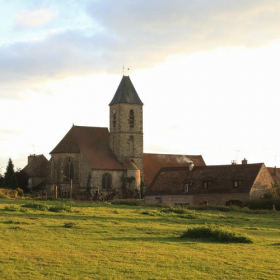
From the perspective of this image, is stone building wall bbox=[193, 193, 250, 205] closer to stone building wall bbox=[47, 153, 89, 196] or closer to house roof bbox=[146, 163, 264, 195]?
house roof bbox=[146, 163, 264, 195]

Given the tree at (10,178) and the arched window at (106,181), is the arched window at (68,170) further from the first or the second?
the tree at (10,178)

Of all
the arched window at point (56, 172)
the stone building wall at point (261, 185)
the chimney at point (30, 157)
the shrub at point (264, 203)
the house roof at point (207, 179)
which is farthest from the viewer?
the chimney at point (30, 157)

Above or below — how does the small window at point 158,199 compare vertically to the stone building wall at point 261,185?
below

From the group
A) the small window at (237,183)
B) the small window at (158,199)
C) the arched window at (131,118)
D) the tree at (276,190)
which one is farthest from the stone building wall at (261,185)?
the arched window at (131,118)

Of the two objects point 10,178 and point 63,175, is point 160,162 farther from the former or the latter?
point 10,178

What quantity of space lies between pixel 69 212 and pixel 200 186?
106 feet

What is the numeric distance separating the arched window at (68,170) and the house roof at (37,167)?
9.29 metres

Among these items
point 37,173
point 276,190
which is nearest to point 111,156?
point 37,173

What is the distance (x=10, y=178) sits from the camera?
86.8m

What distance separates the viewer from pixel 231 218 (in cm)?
3969

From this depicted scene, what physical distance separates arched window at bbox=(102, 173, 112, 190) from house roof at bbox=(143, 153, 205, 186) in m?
7.87

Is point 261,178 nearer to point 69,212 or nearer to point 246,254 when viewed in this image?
point 69,212

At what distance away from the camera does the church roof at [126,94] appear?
90312 mm

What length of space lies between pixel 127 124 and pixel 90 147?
23.8 ft
